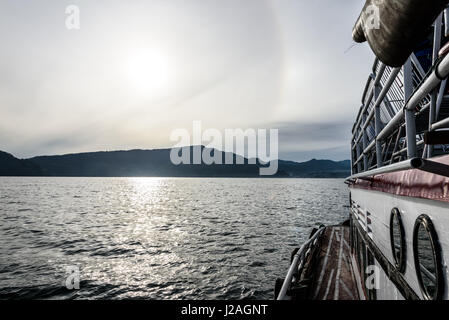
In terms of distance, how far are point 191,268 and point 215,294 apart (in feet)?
19.9

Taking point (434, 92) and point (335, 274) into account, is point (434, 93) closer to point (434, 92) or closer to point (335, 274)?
point (434, 92)

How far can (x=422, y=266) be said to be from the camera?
378 centimetres

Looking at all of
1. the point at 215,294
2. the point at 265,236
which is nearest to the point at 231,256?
the point at 215,294

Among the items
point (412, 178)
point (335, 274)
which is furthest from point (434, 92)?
point (335, 274)

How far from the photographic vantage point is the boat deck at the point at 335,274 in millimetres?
11481

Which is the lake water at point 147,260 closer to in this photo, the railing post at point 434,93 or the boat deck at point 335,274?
the boat deck at point 335,274

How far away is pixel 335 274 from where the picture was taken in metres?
13.9

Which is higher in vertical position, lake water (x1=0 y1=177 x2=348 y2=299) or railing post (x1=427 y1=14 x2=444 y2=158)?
railing post (x1=427 y1=14 x2=444 y2=158)

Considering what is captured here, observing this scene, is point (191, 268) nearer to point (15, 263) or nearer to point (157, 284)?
point (157, 284)

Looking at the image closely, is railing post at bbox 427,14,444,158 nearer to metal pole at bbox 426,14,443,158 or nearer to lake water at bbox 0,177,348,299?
metal pole at bbox 426,14,443,158

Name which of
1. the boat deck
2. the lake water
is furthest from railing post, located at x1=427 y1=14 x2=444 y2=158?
the lake water

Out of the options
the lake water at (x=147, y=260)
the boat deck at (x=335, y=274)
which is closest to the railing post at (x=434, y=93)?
the boat deck at (x=335, y=274)

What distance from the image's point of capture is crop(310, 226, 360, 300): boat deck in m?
11.5
